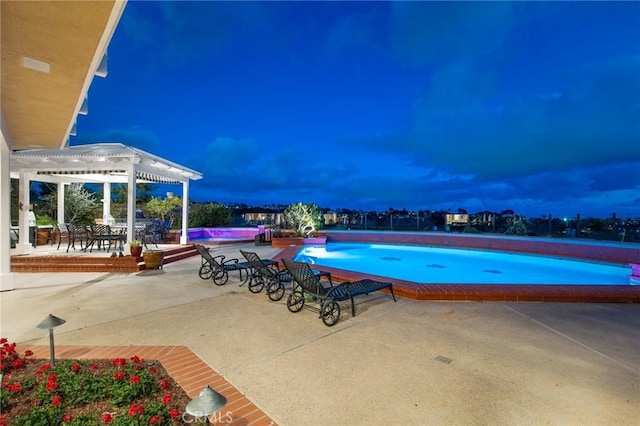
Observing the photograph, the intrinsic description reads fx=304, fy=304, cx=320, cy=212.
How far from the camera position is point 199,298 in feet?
18.0

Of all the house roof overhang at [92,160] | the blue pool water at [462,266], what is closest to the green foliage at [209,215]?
the blue pool water at [462,266]

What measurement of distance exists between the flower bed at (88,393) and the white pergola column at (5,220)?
4.24 m

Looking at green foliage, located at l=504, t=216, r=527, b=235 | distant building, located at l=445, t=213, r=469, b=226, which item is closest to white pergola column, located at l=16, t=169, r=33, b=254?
distant building, located at l=445, t=213, r=469, b=226

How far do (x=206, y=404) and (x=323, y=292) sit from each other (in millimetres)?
2839

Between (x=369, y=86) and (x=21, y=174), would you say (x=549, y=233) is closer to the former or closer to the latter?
(x=21, y=174)

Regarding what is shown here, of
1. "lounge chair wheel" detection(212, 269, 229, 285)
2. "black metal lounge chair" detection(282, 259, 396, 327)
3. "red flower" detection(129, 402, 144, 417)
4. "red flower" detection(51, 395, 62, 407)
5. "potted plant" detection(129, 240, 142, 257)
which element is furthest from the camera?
"potted plant" detection(129, 240, 142, 257)

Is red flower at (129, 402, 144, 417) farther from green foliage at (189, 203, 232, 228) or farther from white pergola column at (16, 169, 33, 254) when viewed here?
green foliage at (189, 203, 232, 228)

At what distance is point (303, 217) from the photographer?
1611 centimetres

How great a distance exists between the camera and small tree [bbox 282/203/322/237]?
16.1 metres

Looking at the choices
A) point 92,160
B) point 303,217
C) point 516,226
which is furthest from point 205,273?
point 516,226

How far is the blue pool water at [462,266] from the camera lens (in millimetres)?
9414

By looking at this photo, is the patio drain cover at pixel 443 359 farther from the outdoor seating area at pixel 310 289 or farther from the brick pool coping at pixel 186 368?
the brick pool coping at pixel 186 368

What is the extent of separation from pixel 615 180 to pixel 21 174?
54.3 metres

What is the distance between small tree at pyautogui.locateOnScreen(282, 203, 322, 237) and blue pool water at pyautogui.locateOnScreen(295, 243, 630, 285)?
4.56 feet
